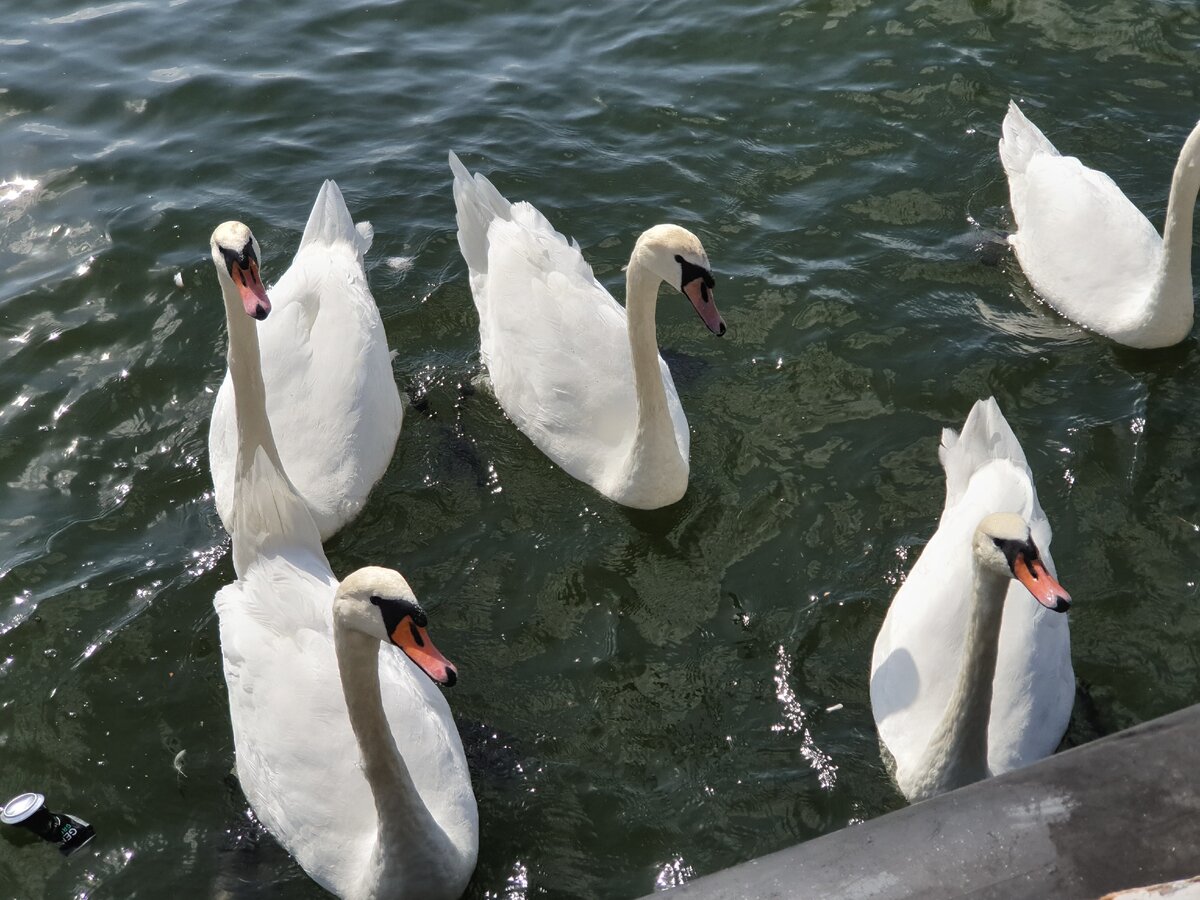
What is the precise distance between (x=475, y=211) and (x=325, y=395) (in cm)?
202

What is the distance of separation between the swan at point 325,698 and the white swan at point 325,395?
724 mm

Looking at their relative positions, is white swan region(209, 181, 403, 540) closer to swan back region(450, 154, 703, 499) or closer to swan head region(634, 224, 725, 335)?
swan back region(450, 154, 703, 499)

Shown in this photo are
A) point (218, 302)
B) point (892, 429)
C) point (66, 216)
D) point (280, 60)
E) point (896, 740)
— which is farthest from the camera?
point (280, 60)

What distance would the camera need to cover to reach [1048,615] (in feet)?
18.4

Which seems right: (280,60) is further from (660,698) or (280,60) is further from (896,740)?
(896,740)

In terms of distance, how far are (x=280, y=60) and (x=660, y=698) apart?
25.9 feet

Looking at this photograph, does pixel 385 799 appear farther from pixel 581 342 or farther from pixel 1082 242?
pixel 1082 242

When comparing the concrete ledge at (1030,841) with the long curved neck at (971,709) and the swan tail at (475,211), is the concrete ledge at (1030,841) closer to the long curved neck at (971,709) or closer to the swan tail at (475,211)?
the long curved neck at (971,709)

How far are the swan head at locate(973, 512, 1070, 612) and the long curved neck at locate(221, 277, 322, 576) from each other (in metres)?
3.10

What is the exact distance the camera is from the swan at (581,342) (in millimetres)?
Result: 6641

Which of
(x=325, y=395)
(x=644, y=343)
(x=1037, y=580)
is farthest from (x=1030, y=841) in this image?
(x=325, y=395)

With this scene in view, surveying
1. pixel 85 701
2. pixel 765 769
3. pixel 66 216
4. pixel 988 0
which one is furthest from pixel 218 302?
pixel 988 0

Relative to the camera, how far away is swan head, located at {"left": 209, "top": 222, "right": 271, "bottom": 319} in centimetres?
581

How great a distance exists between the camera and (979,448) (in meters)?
6.44
